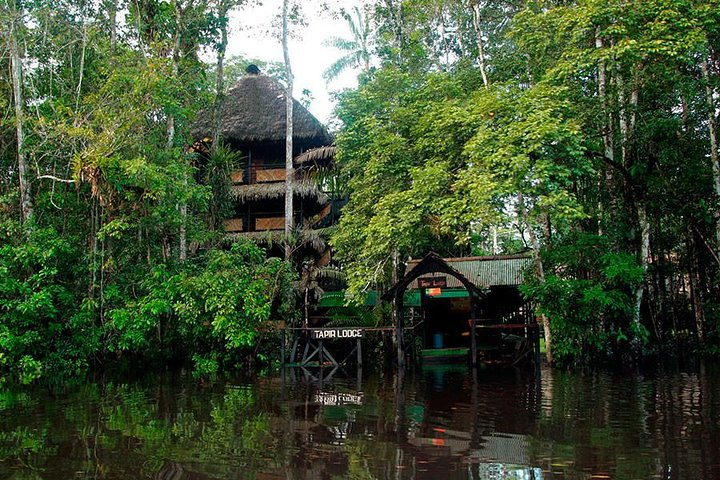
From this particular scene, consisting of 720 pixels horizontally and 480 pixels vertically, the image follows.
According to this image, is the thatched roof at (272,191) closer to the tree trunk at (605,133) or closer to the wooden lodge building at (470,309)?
the wooden lodge building at (470,309)

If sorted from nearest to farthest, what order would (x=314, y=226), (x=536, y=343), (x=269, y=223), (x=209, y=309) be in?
(x=536, y=343) → (x=209, y=309) → (x=314, y=226) → (x=269, y=223)

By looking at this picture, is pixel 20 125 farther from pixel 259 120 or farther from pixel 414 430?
pixel 414 430

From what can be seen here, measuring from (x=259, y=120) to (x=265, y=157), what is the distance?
1.52m

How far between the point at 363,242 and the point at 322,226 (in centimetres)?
696

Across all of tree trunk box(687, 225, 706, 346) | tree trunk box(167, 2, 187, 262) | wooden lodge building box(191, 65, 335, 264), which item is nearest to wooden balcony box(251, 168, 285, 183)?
wooden lodge building box(191, 65, 335, 264)

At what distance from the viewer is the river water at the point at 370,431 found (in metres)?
5.38

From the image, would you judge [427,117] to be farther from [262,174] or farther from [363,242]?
[262,174]

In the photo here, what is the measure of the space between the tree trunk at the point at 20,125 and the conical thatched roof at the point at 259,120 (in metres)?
7.71

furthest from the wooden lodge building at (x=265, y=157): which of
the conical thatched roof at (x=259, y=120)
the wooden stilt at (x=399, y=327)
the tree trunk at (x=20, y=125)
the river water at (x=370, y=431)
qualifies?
the river water at (x=370, y=431)

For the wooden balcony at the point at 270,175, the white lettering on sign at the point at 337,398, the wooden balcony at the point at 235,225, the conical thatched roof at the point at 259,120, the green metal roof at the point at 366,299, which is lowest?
the white lettering on sign at the point at 337,398

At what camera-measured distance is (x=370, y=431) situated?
7.07 m

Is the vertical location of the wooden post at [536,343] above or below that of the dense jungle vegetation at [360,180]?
below

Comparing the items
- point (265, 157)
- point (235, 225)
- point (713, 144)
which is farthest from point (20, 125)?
point (713, 144)

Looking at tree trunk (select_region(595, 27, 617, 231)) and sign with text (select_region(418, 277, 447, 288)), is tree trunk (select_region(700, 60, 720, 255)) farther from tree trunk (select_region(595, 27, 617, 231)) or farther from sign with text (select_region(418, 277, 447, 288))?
sign with text (select_region(418, 277, 447, 288))
